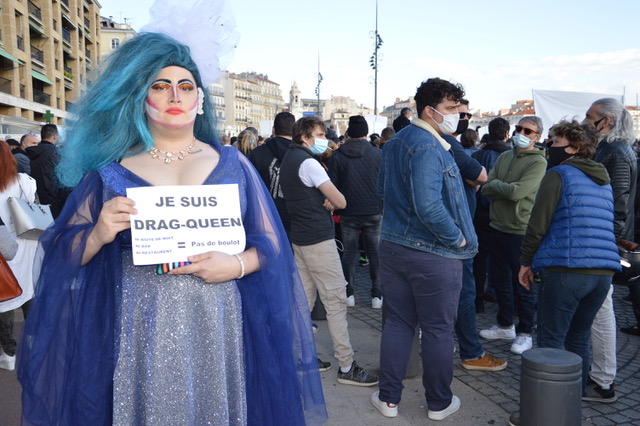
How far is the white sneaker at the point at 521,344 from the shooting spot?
4820 mm

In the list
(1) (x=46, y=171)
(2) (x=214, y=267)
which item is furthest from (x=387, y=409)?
(1) (x=46, y=171)

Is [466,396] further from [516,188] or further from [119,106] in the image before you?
[119,106]

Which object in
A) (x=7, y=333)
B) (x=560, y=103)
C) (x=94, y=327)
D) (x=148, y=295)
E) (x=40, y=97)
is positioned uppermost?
(x=40, y=97)

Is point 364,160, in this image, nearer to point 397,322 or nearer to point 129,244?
point 397,322

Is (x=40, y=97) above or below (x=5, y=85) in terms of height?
above

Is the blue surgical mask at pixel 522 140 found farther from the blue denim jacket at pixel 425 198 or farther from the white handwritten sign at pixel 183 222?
the white handwritten sign at pixel 183 222

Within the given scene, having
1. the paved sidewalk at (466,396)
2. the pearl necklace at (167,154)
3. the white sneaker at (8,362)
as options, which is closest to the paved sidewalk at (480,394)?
the paved sidewalk at (466,396)

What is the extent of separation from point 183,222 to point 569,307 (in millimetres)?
2634

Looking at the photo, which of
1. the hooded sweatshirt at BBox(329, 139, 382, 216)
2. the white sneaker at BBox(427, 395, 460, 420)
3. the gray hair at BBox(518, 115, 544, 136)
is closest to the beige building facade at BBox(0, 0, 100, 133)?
the hooded sweatshirt at BBox(329, 139, 382, 216)

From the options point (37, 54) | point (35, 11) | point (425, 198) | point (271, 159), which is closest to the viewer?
point (425, 198)

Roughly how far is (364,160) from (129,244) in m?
4.31

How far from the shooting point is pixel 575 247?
3.38m

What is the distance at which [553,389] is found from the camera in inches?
119

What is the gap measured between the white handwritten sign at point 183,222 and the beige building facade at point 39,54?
1901cm
